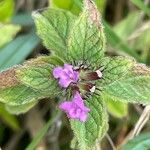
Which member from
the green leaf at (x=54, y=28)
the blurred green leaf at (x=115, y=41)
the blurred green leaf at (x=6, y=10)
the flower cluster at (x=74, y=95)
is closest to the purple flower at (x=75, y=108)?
the flower cluster at (x=74, y=95)

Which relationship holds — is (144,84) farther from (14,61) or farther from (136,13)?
(136,13)

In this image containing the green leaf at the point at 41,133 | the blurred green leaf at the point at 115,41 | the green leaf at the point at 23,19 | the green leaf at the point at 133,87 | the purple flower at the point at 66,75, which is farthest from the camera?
the green leaf at the point at 23,19

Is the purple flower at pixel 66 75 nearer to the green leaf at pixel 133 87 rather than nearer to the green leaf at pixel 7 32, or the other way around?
the green leaf at pixel 133 87

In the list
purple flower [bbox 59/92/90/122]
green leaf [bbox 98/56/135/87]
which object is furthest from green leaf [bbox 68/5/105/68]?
purple flower [bbox 59/92/90/122]

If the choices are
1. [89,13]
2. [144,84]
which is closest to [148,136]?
[144,84]

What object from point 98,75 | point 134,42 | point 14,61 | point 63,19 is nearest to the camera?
point 98,75
